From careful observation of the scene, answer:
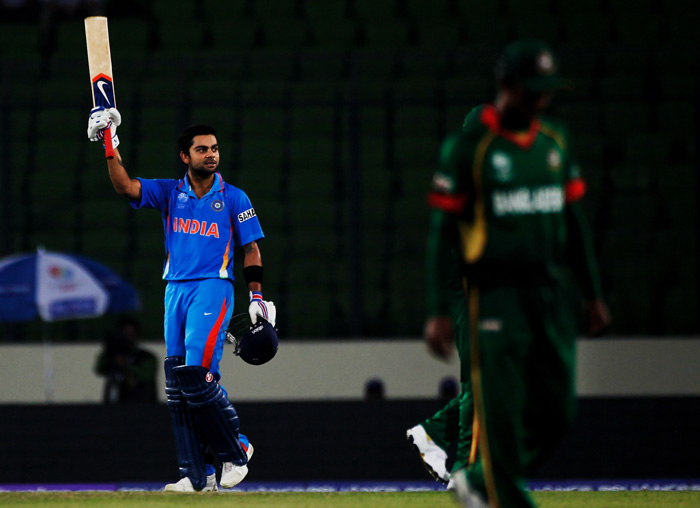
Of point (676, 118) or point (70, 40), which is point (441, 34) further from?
point (70, 40)

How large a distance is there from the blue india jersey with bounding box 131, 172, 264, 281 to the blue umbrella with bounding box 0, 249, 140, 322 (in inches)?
155

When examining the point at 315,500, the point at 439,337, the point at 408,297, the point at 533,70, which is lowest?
the point at 315,500

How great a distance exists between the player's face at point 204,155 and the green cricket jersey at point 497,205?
2854 millimetres

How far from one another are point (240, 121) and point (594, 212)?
4.03 metres

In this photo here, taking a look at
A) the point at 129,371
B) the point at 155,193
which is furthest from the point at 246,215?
the point at 129,371

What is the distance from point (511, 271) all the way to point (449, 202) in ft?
1.13

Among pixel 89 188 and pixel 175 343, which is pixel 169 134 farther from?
pixel 175 343

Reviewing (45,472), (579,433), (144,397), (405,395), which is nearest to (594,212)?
(405,395)

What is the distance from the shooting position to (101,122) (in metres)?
7.05

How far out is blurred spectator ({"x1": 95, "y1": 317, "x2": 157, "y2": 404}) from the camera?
11336 mm

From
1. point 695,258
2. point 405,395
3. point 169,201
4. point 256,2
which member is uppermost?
point 256,2

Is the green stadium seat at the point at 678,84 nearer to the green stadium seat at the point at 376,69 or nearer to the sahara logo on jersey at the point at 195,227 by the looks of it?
the green stadium seat at the point at 376,69

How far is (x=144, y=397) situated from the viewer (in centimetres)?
1129

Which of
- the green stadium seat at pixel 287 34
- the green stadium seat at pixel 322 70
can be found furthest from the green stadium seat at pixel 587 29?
the green stadium seat at pixel 287 34
